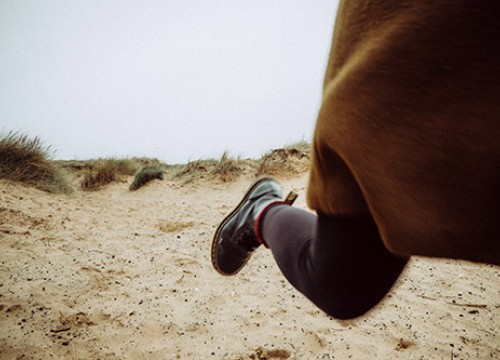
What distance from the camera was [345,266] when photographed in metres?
0.65

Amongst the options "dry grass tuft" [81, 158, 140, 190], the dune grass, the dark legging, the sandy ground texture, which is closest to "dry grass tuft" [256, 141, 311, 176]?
the dune grass

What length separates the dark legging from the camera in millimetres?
631

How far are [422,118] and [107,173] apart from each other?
7347 millimetres

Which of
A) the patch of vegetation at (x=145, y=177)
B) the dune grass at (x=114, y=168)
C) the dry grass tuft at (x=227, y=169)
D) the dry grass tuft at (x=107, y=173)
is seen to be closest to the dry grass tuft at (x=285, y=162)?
the dune grass at (x=114, y=168)

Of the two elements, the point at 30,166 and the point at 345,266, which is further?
the point at 30,166

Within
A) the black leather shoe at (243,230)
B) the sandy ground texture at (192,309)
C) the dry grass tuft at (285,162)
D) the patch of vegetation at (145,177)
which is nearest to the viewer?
the black leather shoe at (243,230)

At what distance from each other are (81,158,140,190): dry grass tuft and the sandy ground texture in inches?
153

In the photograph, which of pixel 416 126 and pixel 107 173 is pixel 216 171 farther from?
pixel 416 126

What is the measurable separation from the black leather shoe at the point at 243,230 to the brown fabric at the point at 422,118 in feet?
2.34

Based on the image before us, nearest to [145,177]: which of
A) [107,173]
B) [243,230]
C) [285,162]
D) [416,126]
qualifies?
[107,173]

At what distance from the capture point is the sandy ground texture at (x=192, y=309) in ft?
4.39

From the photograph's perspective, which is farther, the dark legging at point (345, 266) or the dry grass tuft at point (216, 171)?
the dry grass tuft at point (216, 171)

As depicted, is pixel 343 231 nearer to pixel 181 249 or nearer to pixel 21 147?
pixel 181 249

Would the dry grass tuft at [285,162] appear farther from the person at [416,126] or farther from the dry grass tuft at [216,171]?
the person at [416,126]
